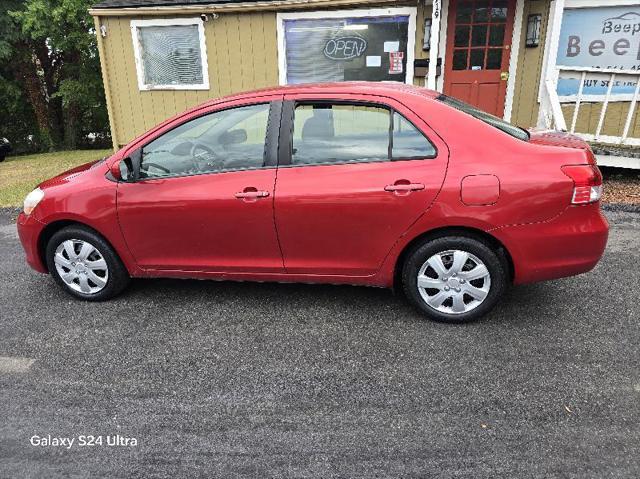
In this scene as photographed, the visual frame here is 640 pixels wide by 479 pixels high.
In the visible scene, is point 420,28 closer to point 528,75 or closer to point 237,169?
point 528,75

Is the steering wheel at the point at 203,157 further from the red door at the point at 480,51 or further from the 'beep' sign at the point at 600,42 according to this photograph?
the 'beep' sign at the point at 600,42

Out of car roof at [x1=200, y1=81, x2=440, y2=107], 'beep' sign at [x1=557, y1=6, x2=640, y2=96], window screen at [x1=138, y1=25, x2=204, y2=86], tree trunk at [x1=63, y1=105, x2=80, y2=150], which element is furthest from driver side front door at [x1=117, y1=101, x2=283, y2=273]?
tree trunk at [x1=63, y1=105, x2=80, y2=150]

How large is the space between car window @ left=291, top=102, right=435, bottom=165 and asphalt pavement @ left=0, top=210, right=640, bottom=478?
45.5 inches

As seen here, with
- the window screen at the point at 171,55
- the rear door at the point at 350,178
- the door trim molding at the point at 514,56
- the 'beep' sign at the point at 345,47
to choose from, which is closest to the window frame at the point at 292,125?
the rear door at the point at 350,178

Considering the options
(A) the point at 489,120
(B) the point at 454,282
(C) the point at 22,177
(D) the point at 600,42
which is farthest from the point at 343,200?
(C) the point at 22,177

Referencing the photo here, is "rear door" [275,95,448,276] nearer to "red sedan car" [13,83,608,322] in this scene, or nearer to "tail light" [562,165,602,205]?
"red sedan car" [13,83,608,322]

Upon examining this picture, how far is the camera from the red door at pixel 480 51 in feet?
26.6

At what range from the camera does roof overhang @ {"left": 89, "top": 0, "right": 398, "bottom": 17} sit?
846 centimetres

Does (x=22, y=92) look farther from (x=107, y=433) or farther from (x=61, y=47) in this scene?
(x=107, y=433)

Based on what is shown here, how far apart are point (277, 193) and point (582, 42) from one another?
688 cm

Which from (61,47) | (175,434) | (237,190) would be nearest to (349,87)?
(237,190)

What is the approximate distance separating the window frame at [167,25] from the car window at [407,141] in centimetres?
710

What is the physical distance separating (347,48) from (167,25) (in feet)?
11.3

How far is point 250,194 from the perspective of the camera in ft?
11.2
